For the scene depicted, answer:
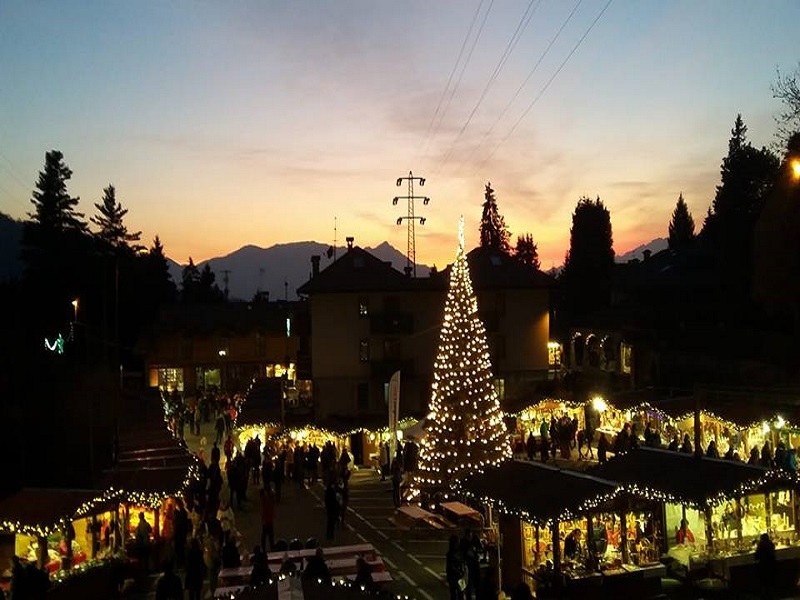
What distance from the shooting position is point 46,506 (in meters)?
16.4

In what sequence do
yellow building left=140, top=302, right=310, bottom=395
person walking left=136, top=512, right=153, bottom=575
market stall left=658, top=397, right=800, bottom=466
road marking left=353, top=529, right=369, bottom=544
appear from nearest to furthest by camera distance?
person walking left=136, top=512, right=153, bottom=575 → road marking left=353, top=529, right=369, bottom=544 → market stall left=658, top=397, right=800, bottom=466 → yellow building left=140, top=302, right=310, bottom=395

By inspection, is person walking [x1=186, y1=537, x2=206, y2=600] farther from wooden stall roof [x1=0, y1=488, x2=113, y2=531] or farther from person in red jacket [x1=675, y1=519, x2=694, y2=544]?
person in red jacket [x1=675, y1=519, x2=694, y2=544]

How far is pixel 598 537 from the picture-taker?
1622cm

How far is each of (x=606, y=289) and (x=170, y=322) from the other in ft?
122

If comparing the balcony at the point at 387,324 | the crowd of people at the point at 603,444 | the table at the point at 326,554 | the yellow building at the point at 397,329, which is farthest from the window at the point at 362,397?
the table at the point at 326,554

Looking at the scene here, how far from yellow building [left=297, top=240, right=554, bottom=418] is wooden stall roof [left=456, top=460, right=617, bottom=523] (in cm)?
2206

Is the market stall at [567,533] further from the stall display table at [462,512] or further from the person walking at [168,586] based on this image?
the person walking at [168,586]

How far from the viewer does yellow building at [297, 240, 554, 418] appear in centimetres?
4109

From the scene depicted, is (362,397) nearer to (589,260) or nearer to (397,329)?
(397,329)

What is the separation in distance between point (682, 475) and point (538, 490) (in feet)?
10.1

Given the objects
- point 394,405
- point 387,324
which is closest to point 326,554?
point 394,405

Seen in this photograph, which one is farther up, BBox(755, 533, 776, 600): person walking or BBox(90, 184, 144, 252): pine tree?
BBox(90, 184, 144, 252): pine tree

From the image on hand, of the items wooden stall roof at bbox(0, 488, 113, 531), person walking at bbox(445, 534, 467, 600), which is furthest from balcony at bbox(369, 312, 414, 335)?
person walking at bbox(445, 534, 467, 600)

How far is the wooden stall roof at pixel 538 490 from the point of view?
593 inches
